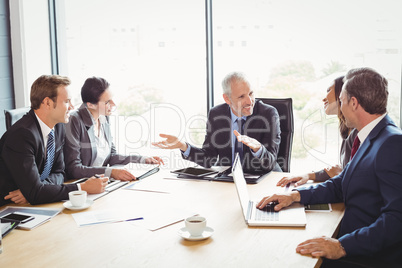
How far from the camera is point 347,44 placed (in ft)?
10.8

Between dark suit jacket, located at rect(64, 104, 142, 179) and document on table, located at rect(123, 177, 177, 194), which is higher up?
dark suit jacket, located at rect(64, 104, 142, 179)

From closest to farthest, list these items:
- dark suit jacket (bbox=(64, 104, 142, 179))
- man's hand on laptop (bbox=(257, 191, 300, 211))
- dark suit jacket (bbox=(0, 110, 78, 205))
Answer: man's hand on laptop (bbox=(257, 191, 300, 211))
dark suit jacket (bbox=(0, 110, 78, 205))
dark suit jacket (bbox=(64, 104, 142, 179))

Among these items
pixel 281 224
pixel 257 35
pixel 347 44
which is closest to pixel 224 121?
pixel 257 35

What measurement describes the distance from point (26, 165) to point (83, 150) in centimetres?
76

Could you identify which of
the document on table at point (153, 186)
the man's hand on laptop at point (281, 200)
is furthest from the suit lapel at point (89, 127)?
the man's hand on laptop at point (281, 200)

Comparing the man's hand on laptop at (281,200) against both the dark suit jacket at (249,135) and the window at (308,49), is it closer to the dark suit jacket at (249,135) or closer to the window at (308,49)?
the dark suit jacket at (249,135)

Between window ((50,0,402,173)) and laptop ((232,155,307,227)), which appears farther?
window ((50,0,402,173))

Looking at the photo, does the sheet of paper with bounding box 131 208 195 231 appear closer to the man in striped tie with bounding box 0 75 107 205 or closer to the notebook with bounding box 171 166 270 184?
the man in striped tie with bounding box 0 75 107 205

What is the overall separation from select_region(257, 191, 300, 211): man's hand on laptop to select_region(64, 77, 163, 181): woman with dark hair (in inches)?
40.6

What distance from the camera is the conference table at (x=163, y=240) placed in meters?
1.41

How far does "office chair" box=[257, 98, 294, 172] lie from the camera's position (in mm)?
2895

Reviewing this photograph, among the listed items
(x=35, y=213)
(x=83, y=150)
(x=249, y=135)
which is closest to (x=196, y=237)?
(x=35, y=213)

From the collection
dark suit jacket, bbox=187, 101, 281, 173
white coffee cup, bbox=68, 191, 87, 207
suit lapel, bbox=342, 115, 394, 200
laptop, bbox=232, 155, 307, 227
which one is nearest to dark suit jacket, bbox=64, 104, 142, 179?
dark suit jacket, bbox=187, 101, 281, 173

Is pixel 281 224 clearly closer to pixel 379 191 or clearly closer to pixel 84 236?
pixel 379 191
